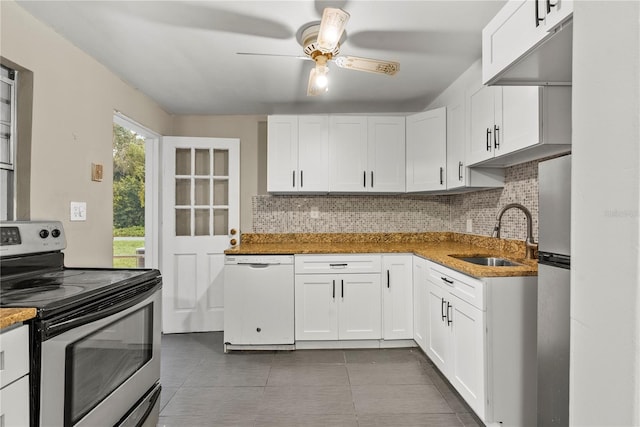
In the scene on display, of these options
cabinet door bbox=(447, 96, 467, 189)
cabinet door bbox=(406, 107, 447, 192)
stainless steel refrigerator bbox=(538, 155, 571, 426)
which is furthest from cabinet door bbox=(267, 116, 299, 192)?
stainless steel refrigerator bbox=(538, 155, 571, 426)

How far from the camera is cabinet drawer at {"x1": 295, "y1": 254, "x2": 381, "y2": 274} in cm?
300

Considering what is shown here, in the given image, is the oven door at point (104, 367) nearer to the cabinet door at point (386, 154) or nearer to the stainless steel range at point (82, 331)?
the stainless steel range at point (82, 331)

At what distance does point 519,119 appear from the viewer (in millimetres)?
1955

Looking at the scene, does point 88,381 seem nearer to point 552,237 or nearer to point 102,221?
point 102,221

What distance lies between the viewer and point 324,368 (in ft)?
8.77

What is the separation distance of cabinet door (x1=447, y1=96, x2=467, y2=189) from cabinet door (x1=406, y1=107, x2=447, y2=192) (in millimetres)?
66

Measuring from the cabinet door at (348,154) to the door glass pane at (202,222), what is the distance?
1364 mm

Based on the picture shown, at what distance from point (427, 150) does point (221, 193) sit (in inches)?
83.8

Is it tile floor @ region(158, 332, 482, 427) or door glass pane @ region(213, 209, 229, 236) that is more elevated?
door glass pane @ region(213, 209, 229, 236)

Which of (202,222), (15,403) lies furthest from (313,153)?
(15,403)

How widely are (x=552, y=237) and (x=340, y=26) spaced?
4.52 ft

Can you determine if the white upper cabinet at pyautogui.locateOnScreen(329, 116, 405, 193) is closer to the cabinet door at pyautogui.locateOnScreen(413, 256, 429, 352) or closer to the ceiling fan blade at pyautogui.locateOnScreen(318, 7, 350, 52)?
the cabinet door at pyautogui.locateOnScreen(413, 256, 429, 352)

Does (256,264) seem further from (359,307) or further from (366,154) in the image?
(366,154)

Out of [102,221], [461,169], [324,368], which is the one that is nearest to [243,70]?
[102,221]
